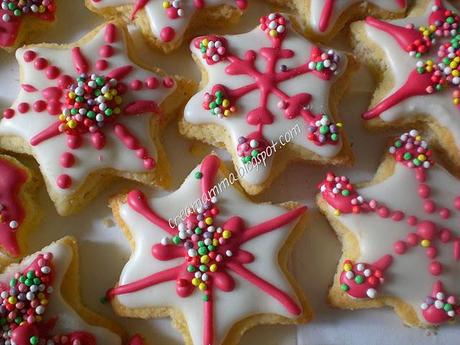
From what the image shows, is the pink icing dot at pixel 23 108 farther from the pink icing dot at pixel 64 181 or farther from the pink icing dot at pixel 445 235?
the pink icing dot at pixel 445 235

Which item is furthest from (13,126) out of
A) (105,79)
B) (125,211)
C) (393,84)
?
(393,84)

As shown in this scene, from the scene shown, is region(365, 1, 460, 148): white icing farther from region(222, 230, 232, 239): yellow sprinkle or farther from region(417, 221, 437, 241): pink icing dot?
region(222, 230, 232, 239): yellow sprinkle

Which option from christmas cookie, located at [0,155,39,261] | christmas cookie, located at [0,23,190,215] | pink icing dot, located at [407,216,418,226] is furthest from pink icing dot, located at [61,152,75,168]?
pink icing dot, located at [407,216,418,226]

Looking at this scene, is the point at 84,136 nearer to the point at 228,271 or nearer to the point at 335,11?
the point at 228,271

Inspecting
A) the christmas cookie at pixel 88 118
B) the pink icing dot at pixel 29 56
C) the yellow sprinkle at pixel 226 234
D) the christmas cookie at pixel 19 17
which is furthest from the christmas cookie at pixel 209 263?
the christmas cookie at pixel 19 17

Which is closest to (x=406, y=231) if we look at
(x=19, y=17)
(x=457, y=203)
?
(x=457, y=203)
